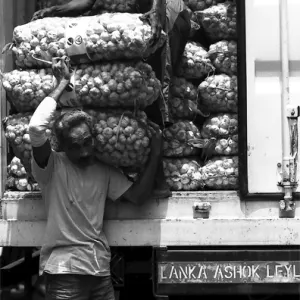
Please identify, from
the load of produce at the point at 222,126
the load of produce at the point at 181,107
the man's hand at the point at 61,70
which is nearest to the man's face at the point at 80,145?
the man's hand at the point at 61,70

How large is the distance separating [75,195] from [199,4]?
125cm

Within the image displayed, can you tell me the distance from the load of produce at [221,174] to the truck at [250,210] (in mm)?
78

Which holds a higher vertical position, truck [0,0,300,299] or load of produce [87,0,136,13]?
load of produce [87,0,136,13]

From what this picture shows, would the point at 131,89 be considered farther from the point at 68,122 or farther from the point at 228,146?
the point at 228,146

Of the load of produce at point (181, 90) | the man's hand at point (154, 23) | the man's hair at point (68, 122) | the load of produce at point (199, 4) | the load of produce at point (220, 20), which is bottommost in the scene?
the man's hair at point (68, 122)

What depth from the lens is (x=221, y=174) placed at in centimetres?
395

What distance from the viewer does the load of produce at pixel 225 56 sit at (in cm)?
405

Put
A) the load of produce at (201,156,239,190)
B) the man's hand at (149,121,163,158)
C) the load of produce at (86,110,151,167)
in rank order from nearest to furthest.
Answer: the load of produce at (86,110,151,167), the man's hand at (149,121,163,158), the load of produce at (201,156,239,190)

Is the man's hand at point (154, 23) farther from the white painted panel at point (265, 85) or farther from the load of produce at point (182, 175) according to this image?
the load of produce at point (182, 175)

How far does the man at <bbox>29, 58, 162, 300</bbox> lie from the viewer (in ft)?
12.1

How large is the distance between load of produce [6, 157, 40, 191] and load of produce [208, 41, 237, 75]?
1.14 m

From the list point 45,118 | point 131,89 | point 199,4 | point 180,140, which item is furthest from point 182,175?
point 199,4

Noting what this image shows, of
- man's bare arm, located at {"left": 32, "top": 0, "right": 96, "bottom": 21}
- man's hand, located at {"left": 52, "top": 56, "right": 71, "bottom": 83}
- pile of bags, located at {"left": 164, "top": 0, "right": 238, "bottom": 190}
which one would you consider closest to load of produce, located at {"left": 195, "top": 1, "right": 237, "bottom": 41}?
pile of bags, located at {"left": 164, "top": 0, "right": 238, "bottom": 190}

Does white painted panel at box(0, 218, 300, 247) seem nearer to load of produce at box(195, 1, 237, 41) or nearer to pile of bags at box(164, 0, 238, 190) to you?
pile of bags at box(164, 0, 238, 190)
